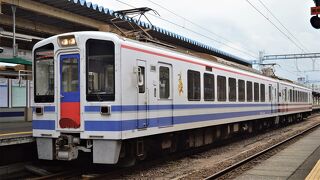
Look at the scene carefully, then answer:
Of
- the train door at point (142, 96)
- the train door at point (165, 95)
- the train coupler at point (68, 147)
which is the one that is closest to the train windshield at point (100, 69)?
the train door at point (142, 96)

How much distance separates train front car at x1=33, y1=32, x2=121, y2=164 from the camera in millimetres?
8930

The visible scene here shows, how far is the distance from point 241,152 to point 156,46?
5423mm

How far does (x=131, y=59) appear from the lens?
30.7 feet

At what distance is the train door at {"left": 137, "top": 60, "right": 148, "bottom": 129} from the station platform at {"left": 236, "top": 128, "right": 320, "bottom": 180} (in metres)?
2.47

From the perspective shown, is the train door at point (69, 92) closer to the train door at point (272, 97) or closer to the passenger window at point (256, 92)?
the passenger window at point (256, 92)

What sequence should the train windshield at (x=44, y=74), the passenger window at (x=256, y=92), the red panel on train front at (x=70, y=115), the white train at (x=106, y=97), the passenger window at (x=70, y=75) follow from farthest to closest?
the passenger window at (x=256, y=92), the train windshield at (x=44, y=74), the passenger window at (x=70, y=75), the red panel on train front at (x=70, y=115), the white train at (x=106, y=97)

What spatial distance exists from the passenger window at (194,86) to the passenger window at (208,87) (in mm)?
541

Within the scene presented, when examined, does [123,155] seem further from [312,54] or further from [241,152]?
[312,54]

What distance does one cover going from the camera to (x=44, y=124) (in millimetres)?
9680

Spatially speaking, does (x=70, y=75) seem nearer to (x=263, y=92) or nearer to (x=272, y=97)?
(x=263, y=92)

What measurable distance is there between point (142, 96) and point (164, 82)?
1.23 meters

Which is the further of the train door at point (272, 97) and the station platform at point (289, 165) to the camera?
the train door at point (272, 97)

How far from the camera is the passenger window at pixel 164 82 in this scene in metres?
10.6

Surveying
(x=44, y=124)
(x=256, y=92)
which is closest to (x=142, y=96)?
(x=44, y=124)
